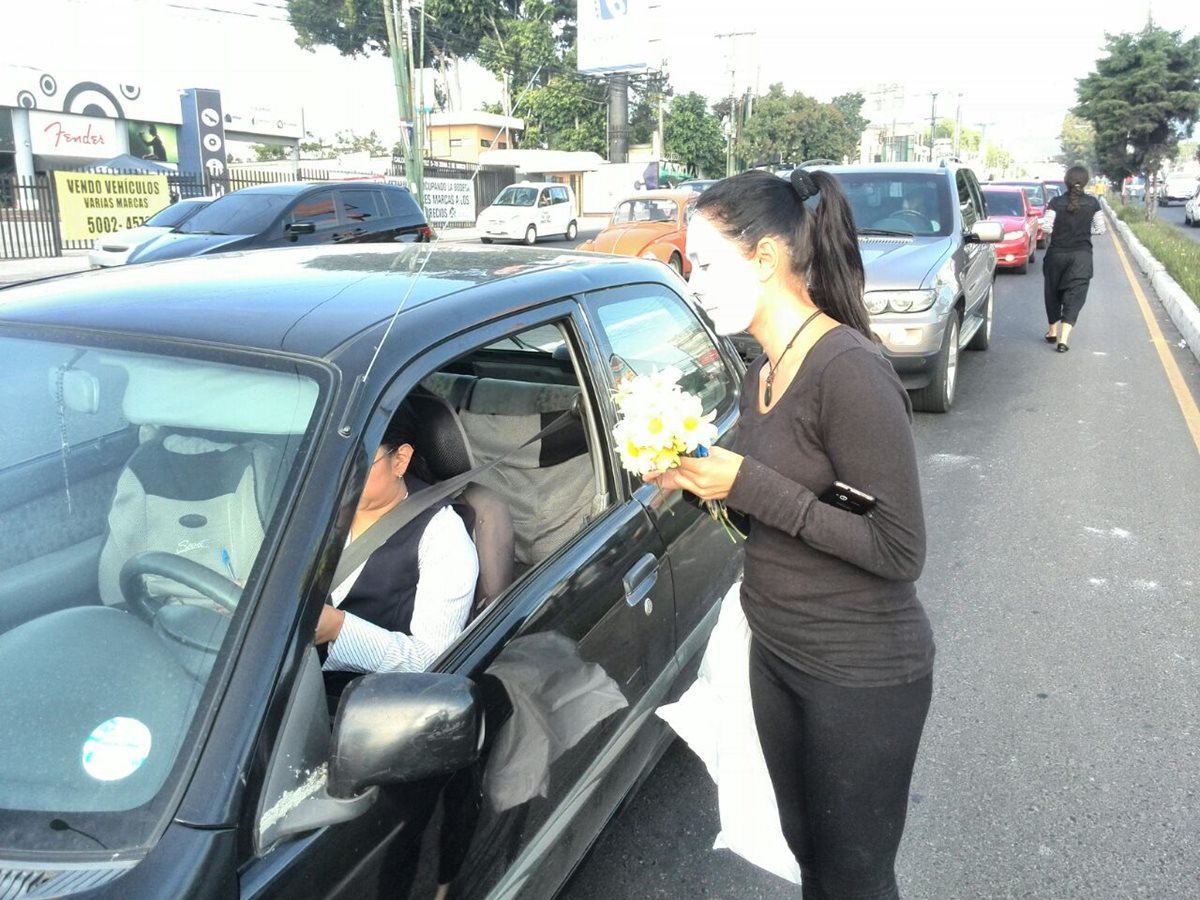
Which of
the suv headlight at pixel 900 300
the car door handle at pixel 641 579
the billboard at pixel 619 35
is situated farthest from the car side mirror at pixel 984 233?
the billboard at pixel 619 35

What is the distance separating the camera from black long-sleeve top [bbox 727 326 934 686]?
1.69m

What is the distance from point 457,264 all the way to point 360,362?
897mm

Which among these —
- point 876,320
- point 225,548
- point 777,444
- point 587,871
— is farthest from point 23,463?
point 876,320

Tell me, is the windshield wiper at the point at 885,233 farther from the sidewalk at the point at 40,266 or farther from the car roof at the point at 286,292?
the sidewalk at the point at 40,266

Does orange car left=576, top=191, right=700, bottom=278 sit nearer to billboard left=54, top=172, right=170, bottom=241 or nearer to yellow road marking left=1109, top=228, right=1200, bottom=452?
yellow road marking left=1109, top=228, right=1200, bottom=452

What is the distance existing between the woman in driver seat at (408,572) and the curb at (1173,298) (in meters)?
10.0

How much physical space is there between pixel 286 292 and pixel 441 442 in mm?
619

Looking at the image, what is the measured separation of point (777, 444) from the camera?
71.6 inches

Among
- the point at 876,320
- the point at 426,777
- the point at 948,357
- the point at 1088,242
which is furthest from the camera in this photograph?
the point at 1088,242

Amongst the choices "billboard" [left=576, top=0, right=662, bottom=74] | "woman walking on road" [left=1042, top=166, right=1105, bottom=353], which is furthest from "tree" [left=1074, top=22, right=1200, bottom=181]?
"woman walking on road" [left=1042, top=166, right=1105, bottom=353]

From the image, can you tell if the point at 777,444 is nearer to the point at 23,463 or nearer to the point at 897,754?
the point at 897,754

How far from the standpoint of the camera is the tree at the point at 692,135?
5916cm

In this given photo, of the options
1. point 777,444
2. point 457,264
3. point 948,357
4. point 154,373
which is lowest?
point 948,357

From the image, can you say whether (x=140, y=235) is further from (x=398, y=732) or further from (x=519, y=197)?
(x=519, y=197)
